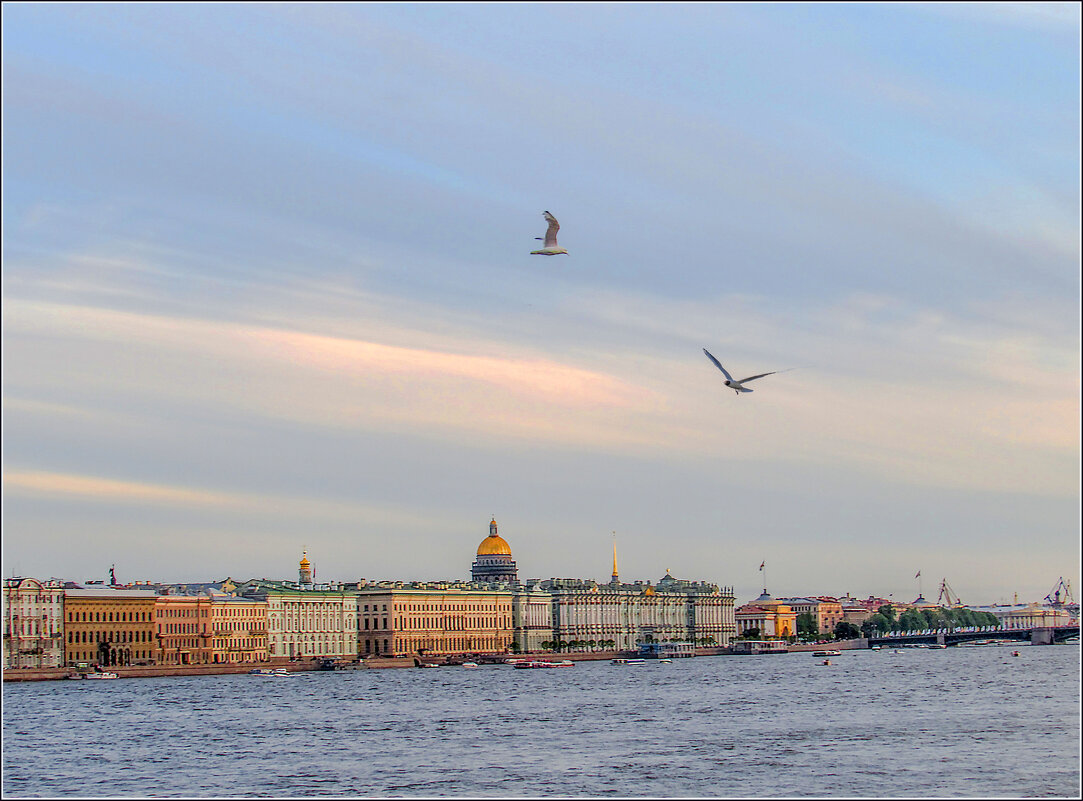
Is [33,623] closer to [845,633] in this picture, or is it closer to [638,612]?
[638,612]

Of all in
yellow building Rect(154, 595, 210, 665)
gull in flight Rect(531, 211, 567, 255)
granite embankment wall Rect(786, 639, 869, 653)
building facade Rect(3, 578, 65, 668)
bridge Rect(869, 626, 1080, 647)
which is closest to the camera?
gull in flight Rect(531, 211, 567, 255)

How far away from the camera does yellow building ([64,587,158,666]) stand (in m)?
87.4

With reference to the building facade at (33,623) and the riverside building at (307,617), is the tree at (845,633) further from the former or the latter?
the building facade at (33,623)

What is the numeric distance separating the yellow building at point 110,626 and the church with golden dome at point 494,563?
146ft

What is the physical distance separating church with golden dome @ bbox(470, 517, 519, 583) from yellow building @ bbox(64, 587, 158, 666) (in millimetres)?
44470

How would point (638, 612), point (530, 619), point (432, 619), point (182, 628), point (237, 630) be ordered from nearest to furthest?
point (182, 628) < point (237, 630) < point (432, 619) < point (530, 619) < point (638, 612)

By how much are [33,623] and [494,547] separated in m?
55.3

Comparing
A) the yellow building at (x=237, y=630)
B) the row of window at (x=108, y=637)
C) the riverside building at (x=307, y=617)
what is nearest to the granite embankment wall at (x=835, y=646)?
the riverside building at (x=307, y=617)

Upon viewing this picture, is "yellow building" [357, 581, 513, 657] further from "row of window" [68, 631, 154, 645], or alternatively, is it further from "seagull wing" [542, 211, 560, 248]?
"seagull wing" [542, 211, 560, 248]

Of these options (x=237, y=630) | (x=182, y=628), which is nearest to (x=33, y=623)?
(x=182, y=628)

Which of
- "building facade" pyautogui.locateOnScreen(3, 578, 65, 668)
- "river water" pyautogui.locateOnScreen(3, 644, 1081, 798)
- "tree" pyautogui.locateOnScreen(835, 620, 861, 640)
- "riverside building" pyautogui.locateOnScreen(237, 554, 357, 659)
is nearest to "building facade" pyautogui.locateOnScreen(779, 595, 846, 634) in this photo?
"tree" pyautogui.locateOnScreen(835, 620, 861, 640)

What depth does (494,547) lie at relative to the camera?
136m

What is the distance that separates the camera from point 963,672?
79062 millimetres

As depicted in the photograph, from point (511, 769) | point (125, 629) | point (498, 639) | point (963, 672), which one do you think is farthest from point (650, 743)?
point (498, 639)
